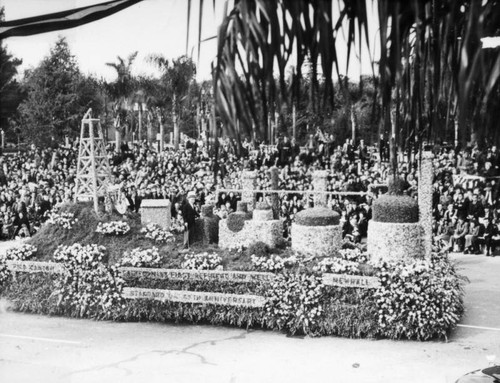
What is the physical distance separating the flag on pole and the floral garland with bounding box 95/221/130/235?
10260 millimetres

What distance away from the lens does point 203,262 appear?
11.1m

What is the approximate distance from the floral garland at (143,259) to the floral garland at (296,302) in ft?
7.66

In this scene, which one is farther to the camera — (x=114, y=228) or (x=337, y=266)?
(x=114, y=228)

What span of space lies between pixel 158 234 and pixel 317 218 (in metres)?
3.28

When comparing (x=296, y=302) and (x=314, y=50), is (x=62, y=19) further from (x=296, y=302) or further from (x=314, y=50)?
(x=296, y=302)

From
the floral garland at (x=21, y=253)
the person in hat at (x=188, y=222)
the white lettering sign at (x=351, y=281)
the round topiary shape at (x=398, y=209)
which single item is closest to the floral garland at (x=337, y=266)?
the white lettering sign at (x=351, y=281)

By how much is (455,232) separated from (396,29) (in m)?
16.9

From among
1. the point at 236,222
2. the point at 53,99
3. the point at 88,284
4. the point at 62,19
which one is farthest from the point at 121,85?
the point at 62,19

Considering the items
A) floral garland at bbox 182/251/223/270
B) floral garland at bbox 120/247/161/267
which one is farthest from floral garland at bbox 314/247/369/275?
floral garland at bbox 120/247/161/267

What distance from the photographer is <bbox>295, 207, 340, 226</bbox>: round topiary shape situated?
458 inches

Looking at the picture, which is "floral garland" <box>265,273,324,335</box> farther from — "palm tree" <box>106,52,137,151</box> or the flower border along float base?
"palm tree" <box>106,52,137,151</box>

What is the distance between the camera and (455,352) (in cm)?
932

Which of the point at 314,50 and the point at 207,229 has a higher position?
the point at 314,50

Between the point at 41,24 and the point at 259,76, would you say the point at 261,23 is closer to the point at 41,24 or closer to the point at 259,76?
the point at 259,76
